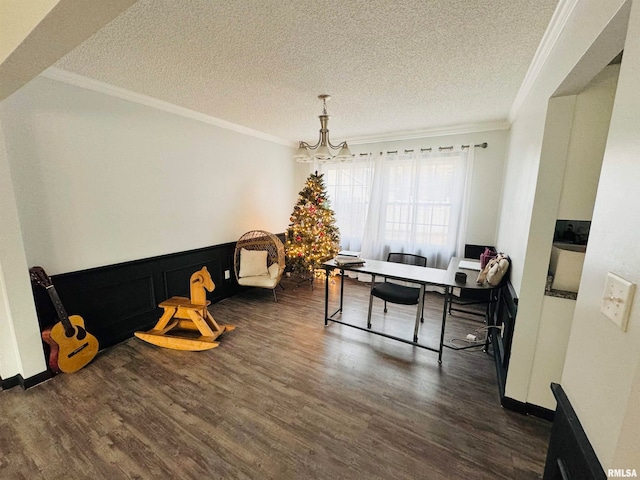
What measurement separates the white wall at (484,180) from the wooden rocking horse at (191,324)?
146 inches

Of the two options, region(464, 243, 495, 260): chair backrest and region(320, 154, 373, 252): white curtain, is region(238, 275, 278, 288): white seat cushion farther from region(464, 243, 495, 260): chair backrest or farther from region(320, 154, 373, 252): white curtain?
region(464, 243, 495, 260): chair backrest

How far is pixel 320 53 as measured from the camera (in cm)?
187

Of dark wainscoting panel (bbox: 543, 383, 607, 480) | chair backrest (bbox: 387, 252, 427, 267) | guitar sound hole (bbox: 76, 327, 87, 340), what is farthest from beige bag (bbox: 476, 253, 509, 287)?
guitar sound hole (bbox: 76, 327, 87, 340)

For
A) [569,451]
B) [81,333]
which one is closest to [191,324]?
[81,333]

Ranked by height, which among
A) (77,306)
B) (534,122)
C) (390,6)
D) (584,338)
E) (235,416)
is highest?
(390,6)

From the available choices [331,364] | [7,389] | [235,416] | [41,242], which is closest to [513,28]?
[331,364]

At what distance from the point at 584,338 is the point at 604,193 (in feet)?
1.50

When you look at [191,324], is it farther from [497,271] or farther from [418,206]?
[418,206]

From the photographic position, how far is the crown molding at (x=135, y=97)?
219cm

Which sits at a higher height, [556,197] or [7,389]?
[556,197]

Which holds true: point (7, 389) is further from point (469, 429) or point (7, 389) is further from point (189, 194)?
point (469, 429)

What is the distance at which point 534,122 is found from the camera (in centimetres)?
200

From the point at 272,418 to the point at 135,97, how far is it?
10.7ft

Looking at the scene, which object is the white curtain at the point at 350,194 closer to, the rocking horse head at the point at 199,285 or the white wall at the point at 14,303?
the rocking horse head at the point at 199,285
